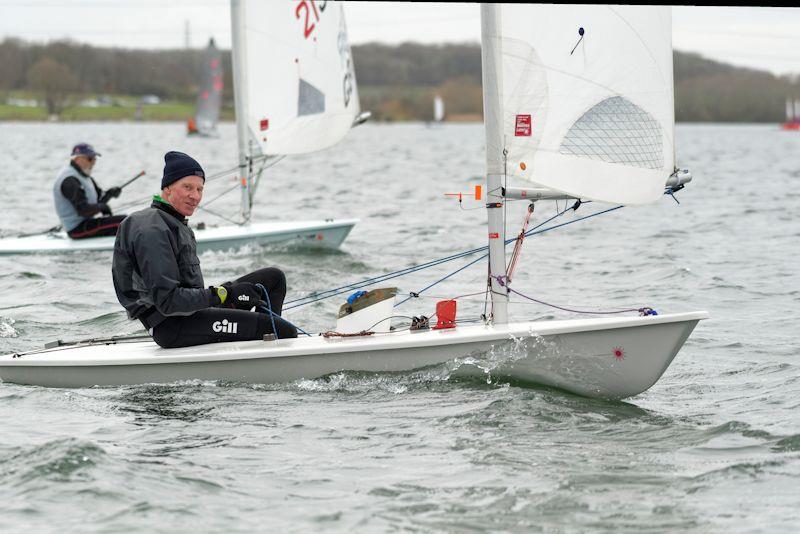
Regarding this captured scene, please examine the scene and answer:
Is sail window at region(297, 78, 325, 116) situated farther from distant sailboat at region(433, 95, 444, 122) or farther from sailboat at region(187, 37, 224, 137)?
distant sailboat at region(433, 95, 444, 122)

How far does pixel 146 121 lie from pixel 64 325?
291ft

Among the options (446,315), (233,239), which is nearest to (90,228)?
(233,239)

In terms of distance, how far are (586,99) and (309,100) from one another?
6.77 m

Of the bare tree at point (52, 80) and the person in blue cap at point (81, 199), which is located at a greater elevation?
the bare tree at point (52, 80)

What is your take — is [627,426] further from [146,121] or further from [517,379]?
[146,121]

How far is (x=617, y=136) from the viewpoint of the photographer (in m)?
6.00

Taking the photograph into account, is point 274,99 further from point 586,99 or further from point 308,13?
point 586,99

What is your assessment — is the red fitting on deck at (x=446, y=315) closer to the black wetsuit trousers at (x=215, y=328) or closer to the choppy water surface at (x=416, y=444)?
the choppy water surface at (x=416, y=444)

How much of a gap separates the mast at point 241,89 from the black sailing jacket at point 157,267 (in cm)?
615

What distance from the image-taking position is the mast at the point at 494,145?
229 inches

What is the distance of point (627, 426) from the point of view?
5418 millimetres

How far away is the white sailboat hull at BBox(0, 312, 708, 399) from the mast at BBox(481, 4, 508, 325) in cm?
23

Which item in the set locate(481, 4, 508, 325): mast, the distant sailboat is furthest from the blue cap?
the distant sailboat

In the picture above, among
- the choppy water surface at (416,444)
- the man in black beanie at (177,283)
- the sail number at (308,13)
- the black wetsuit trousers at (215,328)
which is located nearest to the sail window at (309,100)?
the sail number at (308,13)
